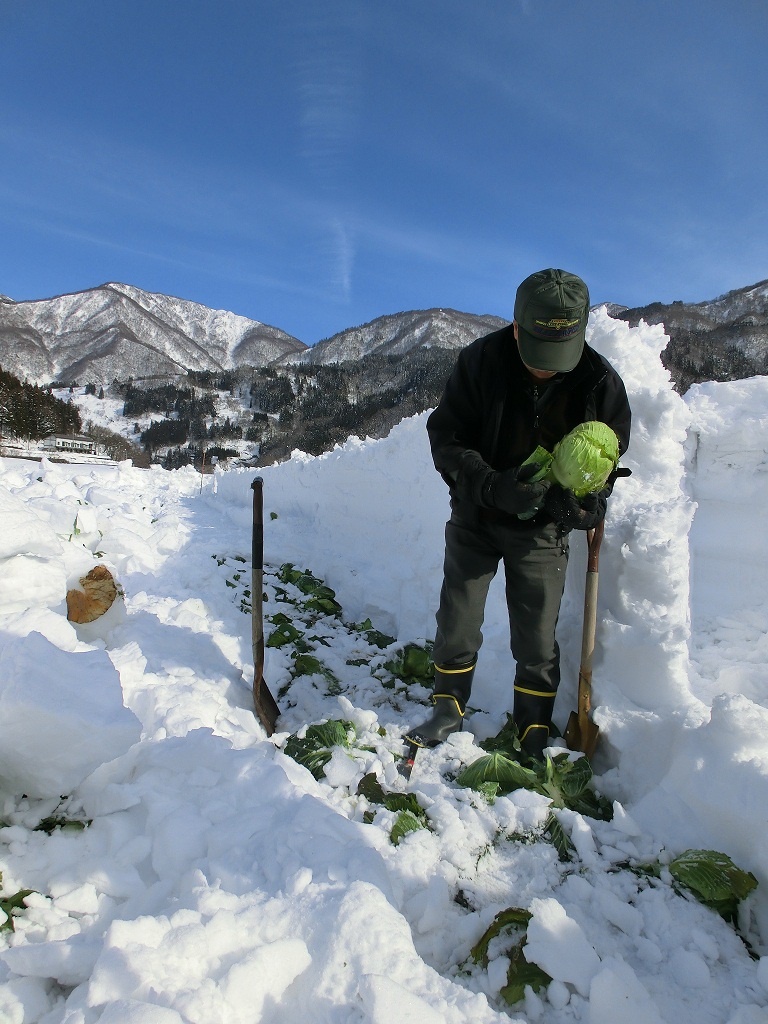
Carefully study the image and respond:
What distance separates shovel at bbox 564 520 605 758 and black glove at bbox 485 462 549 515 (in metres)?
0.48

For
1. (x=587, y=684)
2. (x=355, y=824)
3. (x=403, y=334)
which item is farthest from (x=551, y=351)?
(x=403, y=334)

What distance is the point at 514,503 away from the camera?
248 centimetres

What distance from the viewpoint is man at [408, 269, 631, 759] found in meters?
2.54

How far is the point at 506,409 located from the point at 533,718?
1530 mm

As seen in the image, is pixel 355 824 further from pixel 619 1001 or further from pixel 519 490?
→ pixel 519 490

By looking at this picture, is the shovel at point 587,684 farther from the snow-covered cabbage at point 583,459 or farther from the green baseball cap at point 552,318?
the green baseball cap at point 552,318

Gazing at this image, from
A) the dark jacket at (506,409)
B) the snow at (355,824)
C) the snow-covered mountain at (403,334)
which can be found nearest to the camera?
the snow at (355,824)

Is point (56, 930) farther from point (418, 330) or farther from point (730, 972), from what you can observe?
point (418, 330)

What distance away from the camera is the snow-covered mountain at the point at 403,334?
559 ft

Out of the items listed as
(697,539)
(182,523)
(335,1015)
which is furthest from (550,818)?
(182,523)

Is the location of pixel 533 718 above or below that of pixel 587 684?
below

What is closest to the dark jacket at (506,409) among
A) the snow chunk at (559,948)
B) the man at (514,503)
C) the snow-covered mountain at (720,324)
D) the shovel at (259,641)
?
the man at (514,503)

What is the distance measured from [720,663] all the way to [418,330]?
182656 mm

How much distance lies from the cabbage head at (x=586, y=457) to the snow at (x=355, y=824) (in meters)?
0.60
